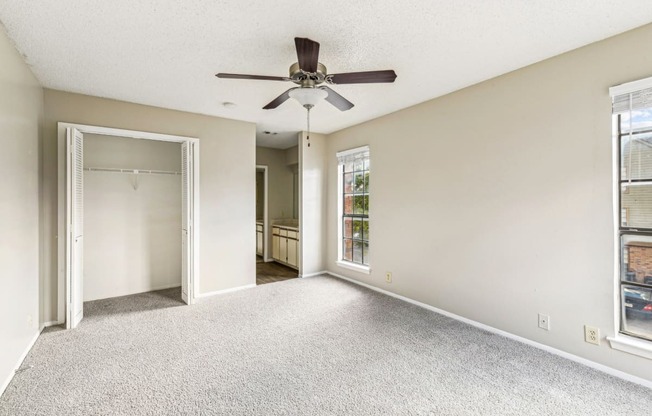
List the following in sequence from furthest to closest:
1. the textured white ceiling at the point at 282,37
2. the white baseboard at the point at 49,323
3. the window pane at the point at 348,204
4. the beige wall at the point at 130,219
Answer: the window pane at the point at 348,204
the beige wall at the point at 130,219
the white baseboard at the point at 49,323
the textured white ceiling at the point at 282,37

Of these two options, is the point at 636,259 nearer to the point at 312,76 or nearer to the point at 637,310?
the point at 637,310

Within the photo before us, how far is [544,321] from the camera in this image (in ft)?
8.25

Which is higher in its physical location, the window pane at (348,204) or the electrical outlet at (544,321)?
the window pane at (348,204)

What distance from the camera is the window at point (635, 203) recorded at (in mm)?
2049

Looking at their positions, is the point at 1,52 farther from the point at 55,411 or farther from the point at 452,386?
the point at 452,386

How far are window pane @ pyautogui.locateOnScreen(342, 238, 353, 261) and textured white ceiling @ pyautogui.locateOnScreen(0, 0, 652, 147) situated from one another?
8.35 ft

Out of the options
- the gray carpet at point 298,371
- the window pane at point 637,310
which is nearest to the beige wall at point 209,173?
the gray carpet at point 298,371

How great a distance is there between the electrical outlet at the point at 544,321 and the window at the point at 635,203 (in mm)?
445

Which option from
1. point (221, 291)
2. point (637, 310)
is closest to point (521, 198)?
point (637, 310)

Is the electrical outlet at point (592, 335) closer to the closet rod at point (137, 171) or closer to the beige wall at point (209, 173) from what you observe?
the beige wall at point (209, 173)

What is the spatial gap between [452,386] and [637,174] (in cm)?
198

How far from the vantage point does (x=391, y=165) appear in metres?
3.96

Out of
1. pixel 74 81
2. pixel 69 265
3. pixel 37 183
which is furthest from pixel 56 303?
pixel 74 81

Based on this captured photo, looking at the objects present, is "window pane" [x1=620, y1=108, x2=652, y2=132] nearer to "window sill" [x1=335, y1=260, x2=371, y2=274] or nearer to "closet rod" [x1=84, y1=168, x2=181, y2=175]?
"window sill" [x1=335, y1=260, x2=371, y2=274]
